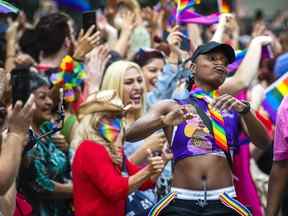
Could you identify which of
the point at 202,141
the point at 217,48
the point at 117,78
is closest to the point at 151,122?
the point at 202,141

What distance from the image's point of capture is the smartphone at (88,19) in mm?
9375

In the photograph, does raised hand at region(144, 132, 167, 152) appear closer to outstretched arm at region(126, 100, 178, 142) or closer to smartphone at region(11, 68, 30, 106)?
outstretched arm at region(126, 100, 178, 142)

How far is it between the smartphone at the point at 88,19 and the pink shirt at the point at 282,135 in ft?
9.06

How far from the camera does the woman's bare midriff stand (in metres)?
7.01

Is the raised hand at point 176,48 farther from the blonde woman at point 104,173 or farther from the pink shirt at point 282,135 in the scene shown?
the pink shirt at point 282,135

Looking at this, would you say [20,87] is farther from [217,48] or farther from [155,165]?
[217,48]

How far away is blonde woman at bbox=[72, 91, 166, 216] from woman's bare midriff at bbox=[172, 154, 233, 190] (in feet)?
1.58

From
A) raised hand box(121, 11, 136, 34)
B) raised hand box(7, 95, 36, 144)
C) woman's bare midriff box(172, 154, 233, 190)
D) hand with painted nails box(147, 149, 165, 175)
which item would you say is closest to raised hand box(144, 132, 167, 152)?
hand with painted nails box(147, 149, 165, 175)

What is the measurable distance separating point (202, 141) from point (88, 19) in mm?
2763

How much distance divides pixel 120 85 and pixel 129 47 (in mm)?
2798

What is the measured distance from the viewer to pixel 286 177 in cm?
720

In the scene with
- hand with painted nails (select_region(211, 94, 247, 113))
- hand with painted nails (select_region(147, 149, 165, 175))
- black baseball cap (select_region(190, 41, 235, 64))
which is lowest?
hand with painted nails (select_region(147, 149, 165, 175))

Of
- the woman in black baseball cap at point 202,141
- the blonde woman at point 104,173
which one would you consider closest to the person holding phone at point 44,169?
the blonde woman at point 104,173

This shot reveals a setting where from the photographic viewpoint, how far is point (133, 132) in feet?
23.8
